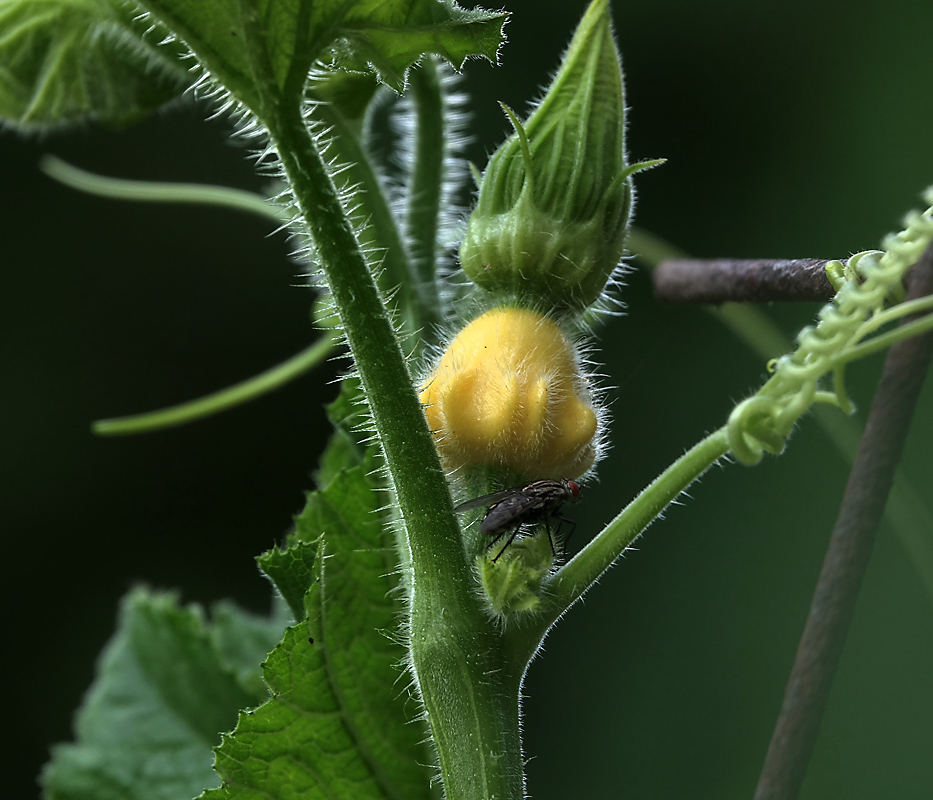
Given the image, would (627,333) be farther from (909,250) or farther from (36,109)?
(909,250)

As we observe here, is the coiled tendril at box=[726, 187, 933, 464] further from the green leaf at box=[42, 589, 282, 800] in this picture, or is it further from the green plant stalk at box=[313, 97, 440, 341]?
the green leaf at box=[42, 589, 282, 800]

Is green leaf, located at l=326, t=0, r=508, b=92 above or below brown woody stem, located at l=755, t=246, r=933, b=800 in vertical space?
above

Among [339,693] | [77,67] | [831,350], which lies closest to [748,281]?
[831,350]

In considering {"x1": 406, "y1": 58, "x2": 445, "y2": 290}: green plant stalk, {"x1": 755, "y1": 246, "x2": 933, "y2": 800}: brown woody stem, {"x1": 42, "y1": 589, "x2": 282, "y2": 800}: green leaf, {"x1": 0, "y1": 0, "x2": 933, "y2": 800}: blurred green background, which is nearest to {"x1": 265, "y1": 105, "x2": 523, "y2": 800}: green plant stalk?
{"x1": 755, "y1": 246, "x2": 933, "y2": 800}: brown woody stem

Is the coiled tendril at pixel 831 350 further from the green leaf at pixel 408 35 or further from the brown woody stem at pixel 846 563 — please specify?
the green leaf at pixel 408 35

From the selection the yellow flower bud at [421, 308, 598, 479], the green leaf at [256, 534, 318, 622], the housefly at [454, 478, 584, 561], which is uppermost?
the yellow flower bud at [421, 308, 598, 479]

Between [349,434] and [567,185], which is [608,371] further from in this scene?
[567,185]

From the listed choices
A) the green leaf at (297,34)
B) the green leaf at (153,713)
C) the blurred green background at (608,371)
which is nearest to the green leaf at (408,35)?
the green leaf at (297,34)
